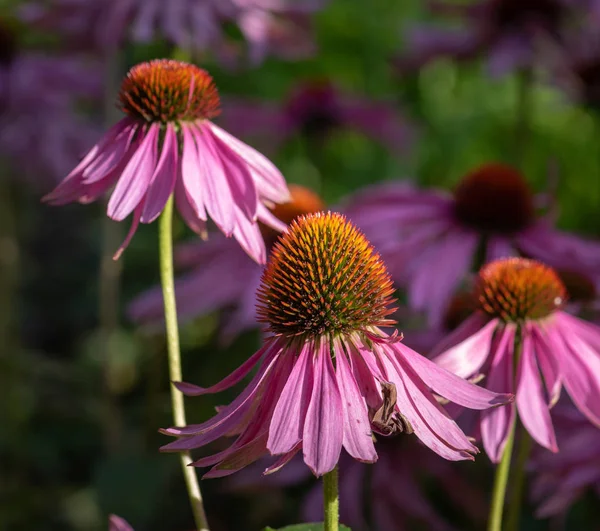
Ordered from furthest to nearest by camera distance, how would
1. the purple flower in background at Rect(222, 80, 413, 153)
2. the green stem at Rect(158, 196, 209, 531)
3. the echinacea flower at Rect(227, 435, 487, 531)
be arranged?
1. the purple flower in background at Rect(222, 80, 413, 153)
2. the echinacea flower at Rect(227, 435, 487, 531)
3. the green stem at Rect(158, 196, 209, 531)

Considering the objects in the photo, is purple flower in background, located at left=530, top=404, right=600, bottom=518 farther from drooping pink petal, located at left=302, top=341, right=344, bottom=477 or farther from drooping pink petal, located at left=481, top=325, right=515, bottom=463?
drooping pink petal, located at left=302, top=341, right=344, bottom=477

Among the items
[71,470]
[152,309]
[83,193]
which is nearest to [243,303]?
[152,309]

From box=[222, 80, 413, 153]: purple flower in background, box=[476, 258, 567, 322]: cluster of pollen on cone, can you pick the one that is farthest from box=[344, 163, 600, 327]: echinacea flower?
box=[222, 80, 413, 153]: purple flower in background

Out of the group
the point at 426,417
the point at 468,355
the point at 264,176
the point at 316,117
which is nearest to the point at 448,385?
the point at 426,417

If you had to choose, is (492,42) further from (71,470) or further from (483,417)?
(483,417)

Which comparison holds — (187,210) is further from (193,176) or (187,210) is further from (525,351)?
(525,351)

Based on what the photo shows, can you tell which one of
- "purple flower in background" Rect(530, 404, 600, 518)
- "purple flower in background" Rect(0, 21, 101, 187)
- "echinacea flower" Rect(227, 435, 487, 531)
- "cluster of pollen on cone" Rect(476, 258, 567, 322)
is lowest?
"echinacea flower" Rect(227, 435, 487, 531)
